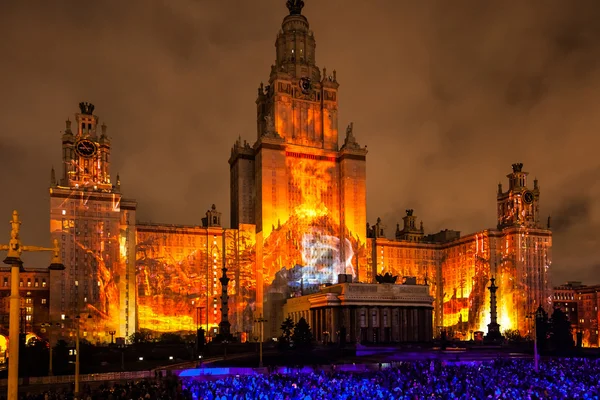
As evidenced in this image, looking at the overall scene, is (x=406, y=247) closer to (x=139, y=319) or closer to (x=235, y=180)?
(x=235, y=180)

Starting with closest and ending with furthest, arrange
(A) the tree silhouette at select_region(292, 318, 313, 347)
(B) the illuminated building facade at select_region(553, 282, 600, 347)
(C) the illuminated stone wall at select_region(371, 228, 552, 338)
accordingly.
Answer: (A) the tree silhouette at select_region(292, 318, 313, 347)
(C) the illuminated stone wall at select_region(371, 228, 552, 338)
(B) the illuminated building facade at select_region(553, 282, 600, 347)

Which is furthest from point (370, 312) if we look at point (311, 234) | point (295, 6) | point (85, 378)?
point (295, 6)

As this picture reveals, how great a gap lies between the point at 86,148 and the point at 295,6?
5865 cm

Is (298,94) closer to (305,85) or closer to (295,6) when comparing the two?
(305,85)

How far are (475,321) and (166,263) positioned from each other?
66884mm

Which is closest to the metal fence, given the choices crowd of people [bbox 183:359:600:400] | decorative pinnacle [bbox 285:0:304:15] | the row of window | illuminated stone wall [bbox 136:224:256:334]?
crowd of people [bbox 183:359:600:400]

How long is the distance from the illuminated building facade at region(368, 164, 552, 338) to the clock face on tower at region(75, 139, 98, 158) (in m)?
61.8

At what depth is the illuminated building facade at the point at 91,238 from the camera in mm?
115938

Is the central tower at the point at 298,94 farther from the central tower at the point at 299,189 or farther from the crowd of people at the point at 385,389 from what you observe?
the crowd of people at the point at 385,389

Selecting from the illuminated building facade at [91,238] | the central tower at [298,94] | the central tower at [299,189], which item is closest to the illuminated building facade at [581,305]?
the central tower at [299,189]

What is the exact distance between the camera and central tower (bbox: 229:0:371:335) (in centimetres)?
13312

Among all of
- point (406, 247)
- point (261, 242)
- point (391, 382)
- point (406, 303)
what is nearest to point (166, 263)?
point (261, 242)

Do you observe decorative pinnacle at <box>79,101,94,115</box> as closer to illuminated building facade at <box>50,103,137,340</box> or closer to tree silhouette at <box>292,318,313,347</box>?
illuminated building facade at <box>50,103,137,340</box>

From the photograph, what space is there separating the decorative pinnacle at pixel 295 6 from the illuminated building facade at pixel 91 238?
52.8 m
